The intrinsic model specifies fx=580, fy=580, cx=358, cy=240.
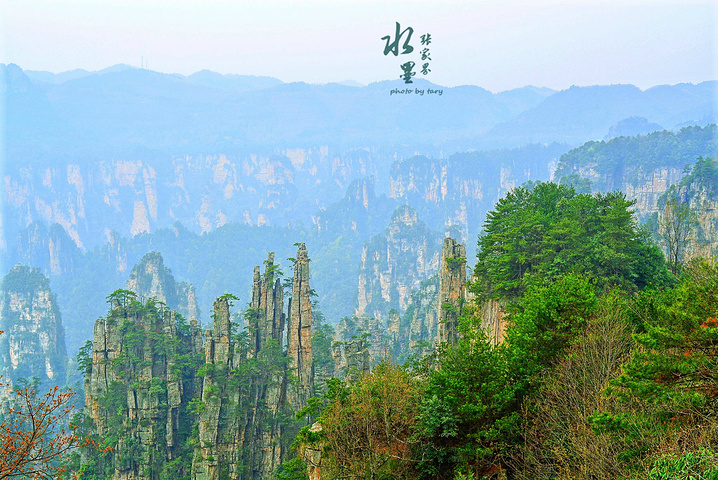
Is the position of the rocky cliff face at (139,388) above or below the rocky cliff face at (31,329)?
above

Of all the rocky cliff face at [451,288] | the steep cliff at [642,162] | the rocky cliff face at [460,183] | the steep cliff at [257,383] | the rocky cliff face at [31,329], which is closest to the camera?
the steep cliff at [257,383]

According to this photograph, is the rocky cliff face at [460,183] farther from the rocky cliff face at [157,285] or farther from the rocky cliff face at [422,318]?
the rocky cliff face at [157,285]

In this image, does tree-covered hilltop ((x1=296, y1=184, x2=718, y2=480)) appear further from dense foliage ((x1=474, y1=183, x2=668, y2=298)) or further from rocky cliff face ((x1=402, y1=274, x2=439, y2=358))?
rocky cliff face ((x1=402, y1=274, x2=439, y2=358))

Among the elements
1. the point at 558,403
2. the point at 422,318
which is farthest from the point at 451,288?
the point at 422,318

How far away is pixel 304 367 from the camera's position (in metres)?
41.6

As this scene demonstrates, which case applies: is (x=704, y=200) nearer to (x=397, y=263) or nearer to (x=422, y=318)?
(x=422, y=318)

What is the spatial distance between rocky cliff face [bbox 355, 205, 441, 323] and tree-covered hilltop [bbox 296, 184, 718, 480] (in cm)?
10343

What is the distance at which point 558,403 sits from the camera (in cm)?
1523

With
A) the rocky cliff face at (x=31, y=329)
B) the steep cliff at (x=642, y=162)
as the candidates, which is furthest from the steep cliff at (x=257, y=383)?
the steep cliff at (x=642, y=162)

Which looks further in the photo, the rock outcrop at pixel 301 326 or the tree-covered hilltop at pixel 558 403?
the rock outcrop at pixel 301 326

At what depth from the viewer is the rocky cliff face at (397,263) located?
12544cm

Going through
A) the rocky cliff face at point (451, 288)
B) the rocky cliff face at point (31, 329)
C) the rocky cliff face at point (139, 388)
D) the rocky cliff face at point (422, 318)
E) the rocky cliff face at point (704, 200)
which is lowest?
the rocky cliff face at point (31, 329)

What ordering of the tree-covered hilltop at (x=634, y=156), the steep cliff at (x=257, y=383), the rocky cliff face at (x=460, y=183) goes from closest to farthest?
the steep cliff at (x=257, y=383) → the tree-covered hilltop at (x=634, y=156) → the rocky cliff face at (x=460, y=183)

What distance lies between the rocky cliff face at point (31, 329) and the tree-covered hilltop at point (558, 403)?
78.2 m
